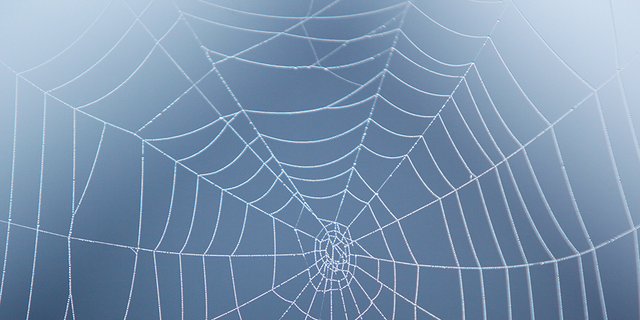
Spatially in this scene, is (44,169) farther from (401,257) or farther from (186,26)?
(401,257)

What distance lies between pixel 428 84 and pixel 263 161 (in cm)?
52

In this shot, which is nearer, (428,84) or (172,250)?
(428,84)

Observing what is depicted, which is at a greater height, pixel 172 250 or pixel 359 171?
pixel 359 171

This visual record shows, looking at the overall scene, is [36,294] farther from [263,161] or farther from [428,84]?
[428,84]

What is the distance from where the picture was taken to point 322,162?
1268 millimetres

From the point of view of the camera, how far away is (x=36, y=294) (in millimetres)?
1038

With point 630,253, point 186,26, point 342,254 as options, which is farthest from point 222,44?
point 630,253

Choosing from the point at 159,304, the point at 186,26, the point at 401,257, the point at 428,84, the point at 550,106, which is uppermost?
the point at 186,26

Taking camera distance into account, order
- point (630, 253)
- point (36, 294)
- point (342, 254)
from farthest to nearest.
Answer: point (342, 254)
point (36, 294)
point (630, 253)

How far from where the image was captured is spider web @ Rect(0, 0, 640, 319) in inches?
36.5

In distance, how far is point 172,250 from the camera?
4.04ft

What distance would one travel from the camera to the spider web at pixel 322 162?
93 cm

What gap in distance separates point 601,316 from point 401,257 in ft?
1.62

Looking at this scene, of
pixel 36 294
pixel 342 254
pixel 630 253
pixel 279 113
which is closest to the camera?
pixel 630 253
